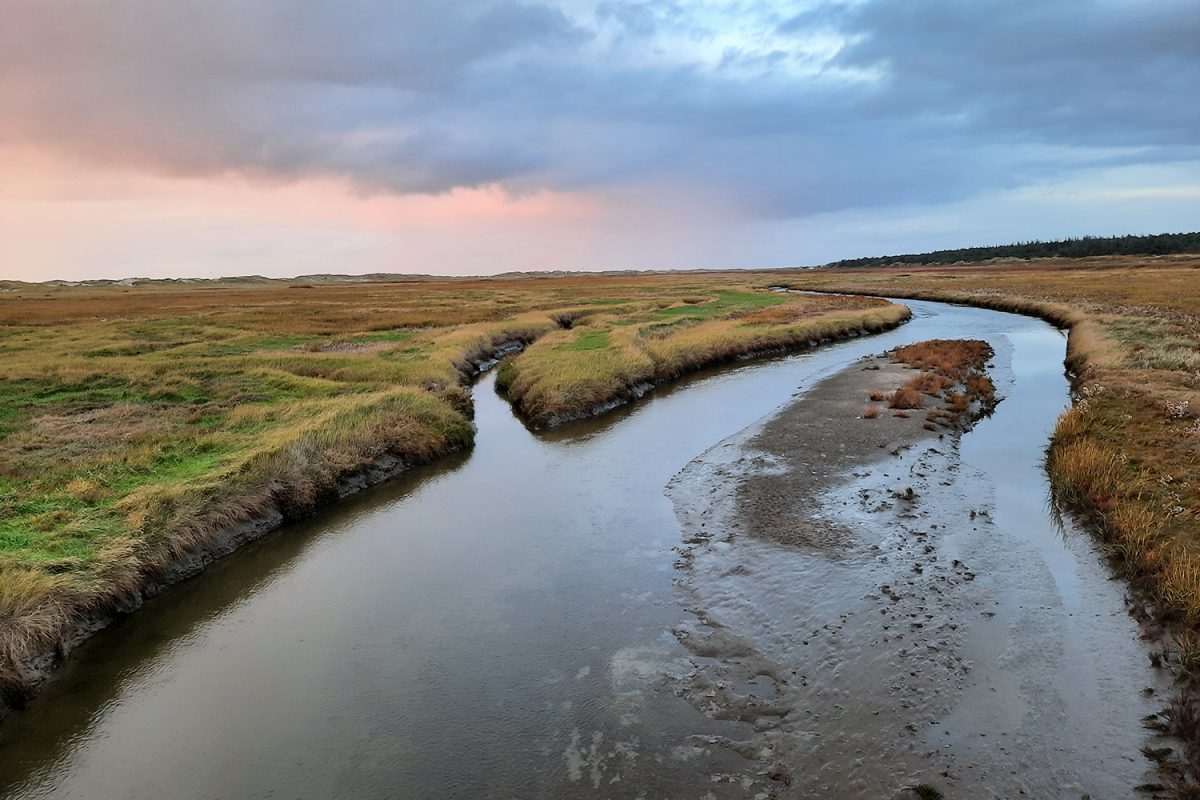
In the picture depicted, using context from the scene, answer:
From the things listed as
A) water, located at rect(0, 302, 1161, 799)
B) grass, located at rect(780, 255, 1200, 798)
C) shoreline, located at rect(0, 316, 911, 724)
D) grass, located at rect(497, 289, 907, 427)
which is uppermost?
grass, located at rect(497, 289, 907, 427)

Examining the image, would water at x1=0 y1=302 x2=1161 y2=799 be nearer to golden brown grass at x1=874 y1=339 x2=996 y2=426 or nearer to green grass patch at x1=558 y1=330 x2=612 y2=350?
golden brown grass at x1=874 y1=339 x2=996 y2=426

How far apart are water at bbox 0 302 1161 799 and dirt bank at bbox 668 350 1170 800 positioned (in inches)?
21.3

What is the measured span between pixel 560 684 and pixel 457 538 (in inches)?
256

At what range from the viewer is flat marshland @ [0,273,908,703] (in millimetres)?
12359

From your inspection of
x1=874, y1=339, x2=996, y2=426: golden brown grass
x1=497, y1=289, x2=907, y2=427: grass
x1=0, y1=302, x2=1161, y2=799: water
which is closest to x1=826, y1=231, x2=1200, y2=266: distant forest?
x1=497, y1=289, x2=907, y2=427: grass

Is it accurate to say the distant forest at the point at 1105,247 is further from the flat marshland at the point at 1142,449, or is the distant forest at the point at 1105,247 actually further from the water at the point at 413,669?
the water at the point at 413,669

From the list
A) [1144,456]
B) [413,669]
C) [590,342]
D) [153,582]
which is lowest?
[413,669]

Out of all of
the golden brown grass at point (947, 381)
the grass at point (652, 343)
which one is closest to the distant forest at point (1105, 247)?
the grass at point (652, 343)

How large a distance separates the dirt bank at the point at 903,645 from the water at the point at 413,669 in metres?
0.54

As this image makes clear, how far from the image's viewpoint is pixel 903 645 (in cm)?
1039

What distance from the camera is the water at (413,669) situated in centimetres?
838

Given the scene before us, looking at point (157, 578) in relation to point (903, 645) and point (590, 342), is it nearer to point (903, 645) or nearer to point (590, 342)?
point (903, 645)

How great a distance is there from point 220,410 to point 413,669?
16.5 meters

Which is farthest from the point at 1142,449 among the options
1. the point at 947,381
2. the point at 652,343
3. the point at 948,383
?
the point at 652,343
